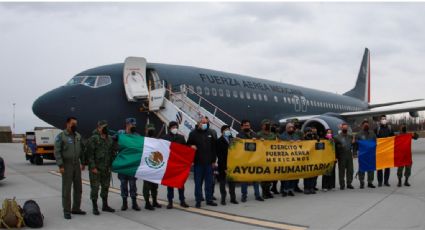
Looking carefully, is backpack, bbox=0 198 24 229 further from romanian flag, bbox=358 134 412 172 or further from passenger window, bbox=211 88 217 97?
passenger window, bbox=211 88 217 97

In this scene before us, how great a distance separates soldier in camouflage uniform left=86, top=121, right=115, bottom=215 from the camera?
747cm

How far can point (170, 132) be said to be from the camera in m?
8.56

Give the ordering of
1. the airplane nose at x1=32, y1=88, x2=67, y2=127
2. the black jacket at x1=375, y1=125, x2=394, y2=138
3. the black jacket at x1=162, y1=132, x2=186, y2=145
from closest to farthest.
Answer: the black jacket at x1=162, y1=132, x2=186, y2=145, the black jacket at x1=375, y1=125, x2=394, y2=138, the airplane nose at x1=32, y1=88, x2=67, y2=127

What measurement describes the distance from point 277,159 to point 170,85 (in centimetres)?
643

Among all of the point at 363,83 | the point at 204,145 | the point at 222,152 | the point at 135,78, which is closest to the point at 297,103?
the point at 135,78

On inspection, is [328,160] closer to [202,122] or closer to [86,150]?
[202,122]

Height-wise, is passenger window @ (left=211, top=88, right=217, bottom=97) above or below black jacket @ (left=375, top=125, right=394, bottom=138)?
above

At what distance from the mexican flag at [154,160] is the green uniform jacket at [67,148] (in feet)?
2.35

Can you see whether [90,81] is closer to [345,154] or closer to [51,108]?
[51,108]

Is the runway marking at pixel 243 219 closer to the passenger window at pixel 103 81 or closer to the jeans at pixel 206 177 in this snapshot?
the jeans at pixel 206 177

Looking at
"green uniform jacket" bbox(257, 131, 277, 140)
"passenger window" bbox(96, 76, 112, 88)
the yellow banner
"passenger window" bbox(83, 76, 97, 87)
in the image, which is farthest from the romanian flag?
"passenger window" bbox(83, 76, 97, 87)

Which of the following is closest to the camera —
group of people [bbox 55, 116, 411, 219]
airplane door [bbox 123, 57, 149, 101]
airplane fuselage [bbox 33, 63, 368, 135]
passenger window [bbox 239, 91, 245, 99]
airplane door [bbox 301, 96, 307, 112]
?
group of people [bbox 55, 116, 411, 219]

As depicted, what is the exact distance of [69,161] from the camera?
727 cm

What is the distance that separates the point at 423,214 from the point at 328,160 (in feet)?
10.6
